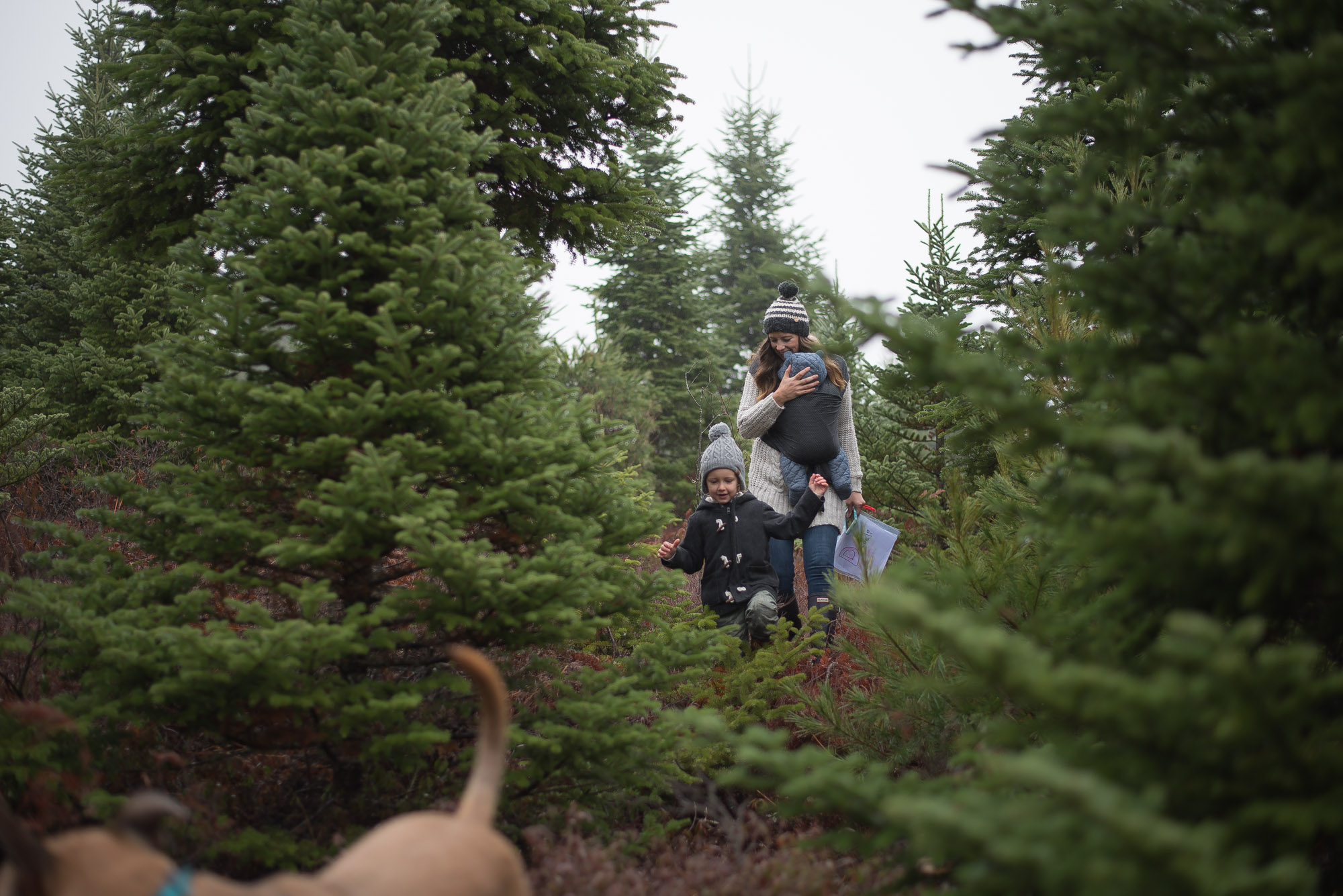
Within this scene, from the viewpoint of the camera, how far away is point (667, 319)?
70.4 ft

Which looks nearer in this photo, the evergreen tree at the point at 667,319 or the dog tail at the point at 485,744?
the dog tail at the point at 485,744

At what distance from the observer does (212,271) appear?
3670 mm

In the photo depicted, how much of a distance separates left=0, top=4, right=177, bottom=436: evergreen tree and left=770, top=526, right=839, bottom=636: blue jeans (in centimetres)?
652

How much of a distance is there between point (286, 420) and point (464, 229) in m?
1.27

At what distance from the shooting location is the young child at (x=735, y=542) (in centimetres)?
546

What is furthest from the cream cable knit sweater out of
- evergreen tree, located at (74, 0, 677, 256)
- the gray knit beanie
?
evergreen tree, located at (74, 0, 677, 256)

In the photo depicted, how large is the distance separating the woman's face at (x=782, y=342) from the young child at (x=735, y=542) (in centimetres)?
93

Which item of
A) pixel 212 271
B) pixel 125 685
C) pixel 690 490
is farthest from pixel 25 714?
pixel 690 490

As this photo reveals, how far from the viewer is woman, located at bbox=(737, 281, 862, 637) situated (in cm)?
591

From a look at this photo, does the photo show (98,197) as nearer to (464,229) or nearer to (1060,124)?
(464,229)

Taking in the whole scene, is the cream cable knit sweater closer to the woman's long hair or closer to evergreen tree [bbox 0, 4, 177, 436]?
the woman's long hair

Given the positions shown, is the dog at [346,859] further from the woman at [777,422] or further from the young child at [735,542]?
the woman at [777,422]

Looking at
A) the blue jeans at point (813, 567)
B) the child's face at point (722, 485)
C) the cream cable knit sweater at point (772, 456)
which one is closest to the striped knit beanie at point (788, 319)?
the cream cable knit sweater at point (772, 456)

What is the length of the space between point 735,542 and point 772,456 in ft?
3.03
